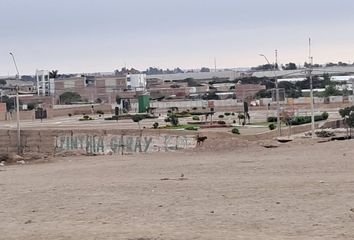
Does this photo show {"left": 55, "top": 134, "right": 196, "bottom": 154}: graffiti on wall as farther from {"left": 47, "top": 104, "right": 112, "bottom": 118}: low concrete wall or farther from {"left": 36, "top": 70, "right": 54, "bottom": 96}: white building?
{"left": 36, "top": 70, "right": 54, "bottom": 96}: white building

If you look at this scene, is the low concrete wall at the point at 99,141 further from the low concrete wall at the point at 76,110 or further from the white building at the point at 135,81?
the white building at the point at 135,81

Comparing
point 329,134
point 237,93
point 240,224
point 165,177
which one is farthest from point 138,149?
point 237,93

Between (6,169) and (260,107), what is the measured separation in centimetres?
6590

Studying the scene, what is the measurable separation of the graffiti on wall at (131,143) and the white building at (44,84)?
9767 cm

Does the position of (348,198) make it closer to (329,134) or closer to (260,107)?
(329,134)

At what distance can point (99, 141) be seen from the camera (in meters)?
41.2

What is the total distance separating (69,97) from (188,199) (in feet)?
417

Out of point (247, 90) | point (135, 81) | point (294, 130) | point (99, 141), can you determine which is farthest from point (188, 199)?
point (135, 81)

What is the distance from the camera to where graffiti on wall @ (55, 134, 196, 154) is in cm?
3959

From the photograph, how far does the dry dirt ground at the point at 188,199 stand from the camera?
41.0 feet

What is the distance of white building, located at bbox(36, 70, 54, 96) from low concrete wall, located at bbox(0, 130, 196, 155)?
94228 mm

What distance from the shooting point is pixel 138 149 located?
39.9 m

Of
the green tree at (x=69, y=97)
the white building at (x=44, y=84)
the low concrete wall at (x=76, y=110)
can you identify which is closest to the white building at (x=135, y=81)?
the green tree at (x=69, y=97)

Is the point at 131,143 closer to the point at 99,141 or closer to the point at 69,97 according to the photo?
the point at 99,141
